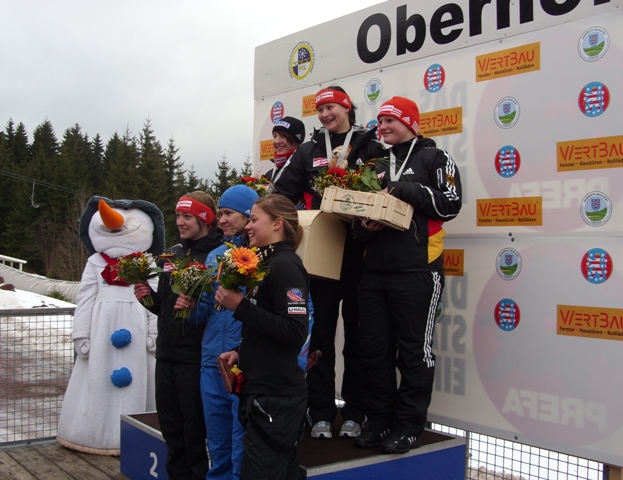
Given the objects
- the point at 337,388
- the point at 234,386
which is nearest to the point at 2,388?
the point at 337,388

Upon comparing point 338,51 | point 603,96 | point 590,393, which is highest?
point 338,51

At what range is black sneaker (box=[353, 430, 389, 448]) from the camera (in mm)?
3809

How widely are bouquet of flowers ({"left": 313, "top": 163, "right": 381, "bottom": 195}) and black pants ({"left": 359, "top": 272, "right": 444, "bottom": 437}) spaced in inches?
22.2

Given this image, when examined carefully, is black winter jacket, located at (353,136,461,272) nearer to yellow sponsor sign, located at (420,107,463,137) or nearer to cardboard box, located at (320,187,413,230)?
cardboard box, located at (320,187,413,230)

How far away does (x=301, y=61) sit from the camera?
18.9ft

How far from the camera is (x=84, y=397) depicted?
570cm

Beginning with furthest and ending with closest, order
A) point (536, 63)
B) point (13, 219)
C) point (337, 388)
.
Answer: point (13, 219)
point (337, 388)
point (536, 63)

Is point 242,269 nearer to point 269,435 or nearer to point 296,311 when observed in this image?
point 296,311

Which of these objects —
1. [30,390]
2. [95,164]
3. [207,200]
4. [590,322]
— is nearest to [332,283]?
[207,200]

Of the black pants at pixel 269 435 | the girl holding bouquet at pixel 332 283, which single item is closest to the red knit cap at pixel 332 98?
the girl holding bouquet at pixel 332 283

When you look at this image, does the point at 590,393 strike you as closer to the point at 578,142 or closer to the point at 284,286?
the point at 578,142

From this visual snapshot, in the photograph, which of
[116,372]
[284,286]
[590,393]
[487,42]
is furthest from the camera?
[116,372]

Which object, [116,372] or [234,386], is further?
[116,372]

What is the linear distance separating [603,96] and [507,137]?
0.63 metres
